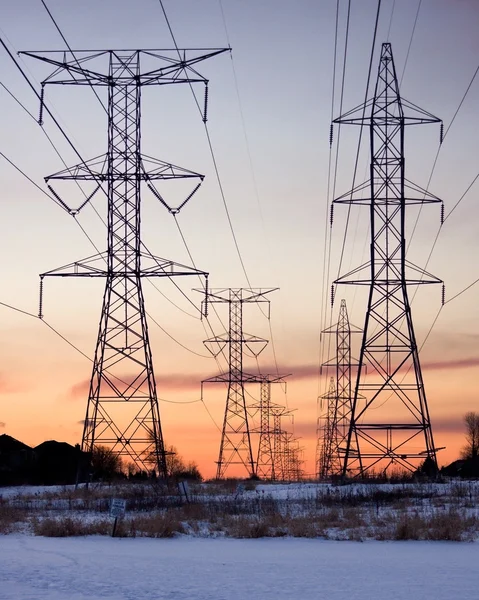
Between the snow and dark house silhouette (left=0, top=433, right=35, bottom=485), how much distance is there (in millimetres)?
56688

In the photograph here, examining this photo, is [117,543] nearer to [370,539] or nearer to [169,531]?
[169,531]

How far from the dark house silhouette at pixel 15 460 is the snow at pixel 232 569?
56688 millimetres

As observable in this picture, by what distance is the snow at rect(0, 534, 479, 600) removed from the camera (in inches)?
741

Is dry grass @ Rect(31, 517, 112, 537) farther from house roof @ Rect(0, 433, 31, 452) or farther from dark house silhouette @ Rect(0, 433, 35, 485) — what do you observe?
house roof @ Rect(0, 433, 31, 452)

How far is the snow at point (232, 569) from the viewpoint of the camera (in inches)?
741

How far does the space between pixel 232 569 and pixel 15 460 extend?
231ft

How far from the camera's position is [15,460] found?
89375mm

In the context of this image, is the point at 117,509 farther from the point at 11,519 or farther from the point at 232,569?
the point at 232,569

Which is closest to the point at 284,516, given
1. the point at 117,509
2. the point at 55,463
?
the point at 117,509

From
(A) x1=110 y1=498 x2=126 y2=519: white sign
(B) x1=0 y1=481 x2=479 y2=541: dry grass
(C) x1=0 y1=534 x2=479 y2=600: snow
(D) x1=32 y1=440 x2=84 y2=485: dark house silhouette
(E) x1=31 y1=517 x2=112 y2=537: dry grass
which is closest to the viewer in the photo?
(C) x1=0 y1=534 x2=479 y2=600: snow

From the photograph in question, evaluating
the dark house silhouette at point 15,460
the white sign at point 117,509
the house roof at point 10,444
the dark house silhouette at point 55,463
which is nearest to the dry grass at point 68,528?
the white sign at point 117,509

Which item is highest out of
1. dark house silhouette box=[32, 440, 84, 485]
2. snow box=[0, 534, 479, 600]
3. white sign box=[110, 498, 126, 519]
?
dark house silhouette box=[32, 440, 84, 485]

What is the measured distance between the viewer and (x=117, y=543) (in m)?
28.0

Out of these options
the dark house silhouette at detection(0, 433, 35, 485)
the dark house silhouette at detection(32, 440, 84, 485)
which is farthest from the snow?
the dark house silhouette at detection(32, 440, 84, 485)
